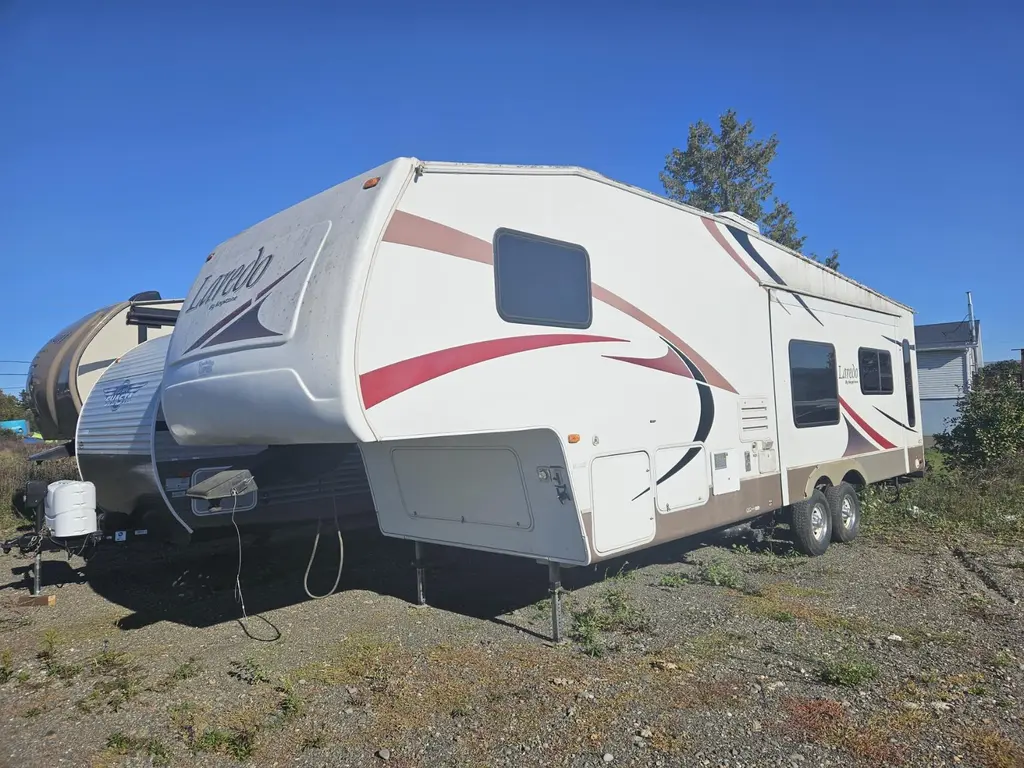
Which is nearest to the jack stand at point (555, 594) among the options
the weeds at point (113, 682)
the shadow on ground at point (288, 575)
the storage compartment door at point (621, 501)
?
the storage compartment door at point (621, 501)

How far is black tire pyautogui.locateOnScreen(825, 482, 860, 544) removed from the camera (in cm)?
817

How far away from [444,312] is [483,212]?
80 centimetres

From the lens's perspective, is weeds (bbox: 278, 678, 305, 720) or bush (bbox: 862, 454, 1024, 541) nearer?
weeds (bbox: 278, 678, 305, 720)

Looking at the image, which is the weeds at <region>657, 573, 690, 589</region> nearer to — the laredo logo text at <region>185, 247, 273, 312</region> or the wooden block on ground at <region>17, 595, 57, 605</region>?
the laredo logo text at <region>185, 247, 273, 312</region>

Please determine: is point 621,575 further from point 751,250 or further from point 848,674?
point 751,250

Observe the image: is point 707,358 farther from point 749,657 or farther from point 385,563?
point 385,563

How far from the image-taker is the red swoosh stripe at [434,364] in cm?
408

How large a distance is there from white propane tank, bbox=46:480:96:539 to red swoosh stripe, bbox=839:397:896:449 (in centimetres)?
793

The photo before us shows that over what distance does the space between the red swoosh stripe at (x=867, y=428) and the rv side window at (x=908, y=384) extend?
2.58 feet

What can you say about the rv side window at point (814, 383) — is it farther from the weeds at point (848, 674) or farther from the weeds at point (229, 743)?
the weeds at point (229, 743)

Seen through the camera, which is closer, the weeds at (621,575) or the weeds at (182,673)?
the weeds at (182,673)

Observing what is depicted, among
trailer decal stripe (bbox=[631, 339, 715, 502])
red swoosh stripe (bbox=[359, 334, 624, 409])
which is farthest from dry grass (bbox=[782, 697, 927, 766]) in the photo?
red swoosh stripe (bbox=[359, 334, 624, 409])

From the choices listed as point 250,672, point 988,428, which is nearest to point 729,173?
point 988,428

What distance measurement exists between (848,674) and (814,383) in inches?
159
